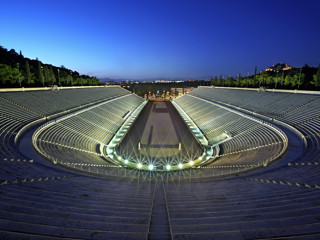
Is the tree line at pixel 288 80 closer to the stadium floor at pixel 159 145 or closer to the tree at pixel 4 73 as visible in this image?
the stadium floor at pixel 159 145

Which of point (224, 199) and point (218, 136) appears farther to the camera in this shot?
point (218, 136)

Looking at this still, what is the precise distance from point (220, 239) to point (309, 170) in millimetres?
6912

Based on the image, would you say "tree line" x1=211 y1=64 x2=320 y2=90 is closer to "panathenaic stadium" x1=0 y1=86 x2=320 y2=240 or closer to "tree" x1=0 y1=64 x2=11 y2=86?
"panathenaic stadium" x1=0 y1=86 x2=320 y2=240

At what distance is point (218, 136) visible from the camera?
1881 centimetres

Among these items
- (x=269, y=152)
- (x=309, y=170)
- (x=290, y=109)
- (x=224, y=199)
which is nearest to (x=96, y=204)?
(x=224, y=199)

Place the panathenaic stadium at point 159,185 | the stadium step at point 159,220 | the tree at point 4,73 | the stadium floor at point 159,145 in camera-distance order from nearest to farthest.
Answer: the panathenaic stadium at point 159,185 < the stadium step at point 159,220 < the stadium floor at point 159,145 < the tree at point 4,73

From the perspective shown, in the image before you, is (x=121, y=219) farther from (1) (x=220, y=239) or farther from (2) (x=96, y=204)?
(1) (x=220, y=239)

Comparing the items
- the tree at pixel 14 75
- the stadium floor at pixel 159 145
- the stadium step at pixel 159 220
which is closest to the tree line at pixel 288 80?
the stadium floor at pixel 159 145

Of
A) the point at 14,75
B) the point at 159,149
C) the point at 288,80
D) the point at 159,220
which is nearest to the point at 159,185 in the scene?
the point at 159,220

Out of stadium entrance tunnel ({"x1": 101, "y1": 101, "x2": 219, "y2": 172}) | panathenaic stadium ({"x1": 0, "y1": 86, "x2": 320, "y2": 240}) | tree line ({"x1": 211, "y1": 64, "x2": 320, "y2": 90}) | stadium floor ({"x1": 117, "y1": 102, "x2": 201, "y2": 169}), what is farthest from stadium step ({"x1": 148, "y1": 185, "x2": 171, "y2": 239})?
tree line ({"x1": 211, "y1": 64, "x2": 320, "y2": 90})

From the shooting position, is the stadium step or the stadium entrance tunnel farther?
the stadium entrance tunnel

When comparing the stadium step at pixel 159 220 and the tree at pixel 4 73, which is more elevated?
the tree at pixel 4 73

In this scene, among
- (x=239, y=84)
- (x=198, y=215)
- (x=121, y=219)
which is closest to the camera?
(x=121, y=219)

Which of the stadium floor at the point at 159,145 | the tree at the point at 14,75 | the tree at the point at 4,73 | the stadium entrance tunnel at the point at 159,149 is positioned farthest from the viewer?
the tree at the point at 14,75
